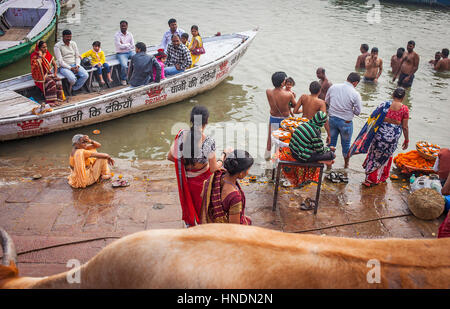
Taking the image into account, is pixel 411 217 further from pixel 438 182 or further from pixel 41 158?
pixel 41 158

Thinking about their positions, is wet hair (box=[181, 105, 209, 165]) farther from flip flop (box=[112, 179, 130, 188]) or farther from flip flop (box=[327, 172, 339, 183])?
flip flop (box=[327, 172, 339, 183])

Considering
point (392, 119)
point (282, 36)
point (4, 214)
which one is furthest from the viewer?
point (282, 36)

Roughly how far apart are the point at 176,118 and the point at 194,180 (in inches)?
219

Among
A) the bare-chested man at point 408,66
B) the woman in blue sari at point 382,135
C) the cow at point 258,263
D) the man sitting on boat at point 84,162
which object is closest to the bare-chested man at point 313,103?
the woman in blue sari at point 382,135

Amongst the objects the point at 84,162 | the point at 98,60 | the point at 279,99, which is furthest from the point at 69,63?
the point at 279,99

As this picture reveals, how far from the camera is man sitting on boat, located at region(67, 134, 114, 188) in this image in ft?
18.5

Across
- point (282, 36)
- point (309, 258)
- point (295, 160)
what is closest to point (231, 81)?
point (282, 36)

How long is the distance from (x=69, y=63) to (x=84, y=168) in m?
4.59

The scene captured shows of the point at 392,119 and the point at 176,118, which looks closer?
the point at 392,119

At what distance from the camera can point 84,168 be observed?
5680 mm

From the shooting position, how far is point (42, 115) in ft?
24.6

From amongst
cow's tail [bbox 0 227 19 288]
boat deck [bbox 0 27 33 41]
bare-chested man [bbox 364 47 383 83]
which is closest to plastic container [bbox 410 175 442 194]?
cow's tail [bbox 0 227 19 288]

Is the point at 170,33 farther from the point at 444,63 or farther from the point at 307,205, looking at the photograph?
the point at 444,63
